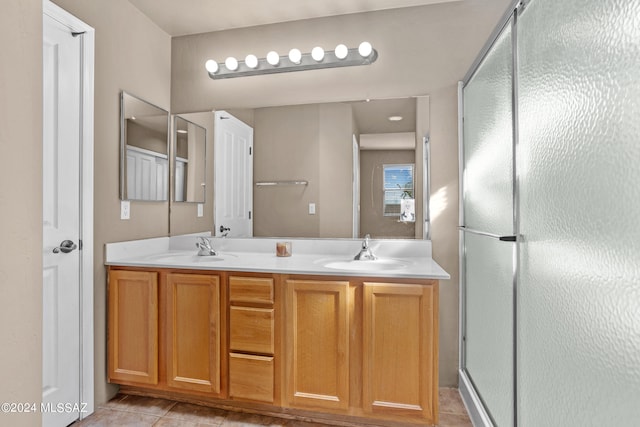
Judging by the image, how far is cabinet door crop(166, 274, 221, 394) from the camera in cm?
188

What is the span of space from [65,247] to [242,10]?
1.78m

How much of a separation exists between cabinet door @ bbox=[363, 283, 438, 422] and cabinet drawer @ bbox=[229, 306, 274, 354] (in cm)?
49

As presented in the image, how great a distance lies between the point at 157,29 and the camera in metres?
2.48

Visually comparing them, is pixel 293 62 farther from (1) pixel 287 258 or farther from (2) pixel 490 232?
(2) pixel 490 232

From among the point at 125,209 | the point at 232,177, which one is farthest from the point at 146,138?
the point at 232,177

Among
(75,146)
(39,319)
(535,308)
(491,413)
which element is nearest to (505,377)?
(491,413)

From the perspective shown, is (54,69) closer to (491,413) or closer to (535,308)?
(535,308)

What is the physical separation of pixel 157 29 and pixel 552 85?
8.21ft

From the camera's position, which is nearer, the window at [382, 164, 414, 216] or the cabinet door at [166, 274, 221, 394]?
the cabinet door at [166, 274, 221, 394]

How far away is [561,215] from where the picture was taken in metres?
0.99

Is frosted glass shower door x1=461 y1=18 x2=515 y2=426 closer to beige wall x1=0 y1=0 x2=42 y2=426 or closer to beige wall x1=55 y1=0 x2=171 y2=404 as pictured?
beige wall x1=0 y1=0 x2=42 y2=426

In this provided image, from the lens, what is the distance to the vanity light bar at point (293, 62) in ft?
7.38

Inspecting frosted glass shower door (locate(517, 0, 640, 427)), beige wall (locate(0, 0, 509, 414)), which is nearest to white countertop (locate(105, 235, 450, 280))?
beige wall (locate(0, 0, 509, 414))

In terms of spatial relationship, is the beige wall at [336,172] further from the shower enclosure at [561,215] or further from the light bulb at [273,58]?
the shower enclosure at [561,215]
